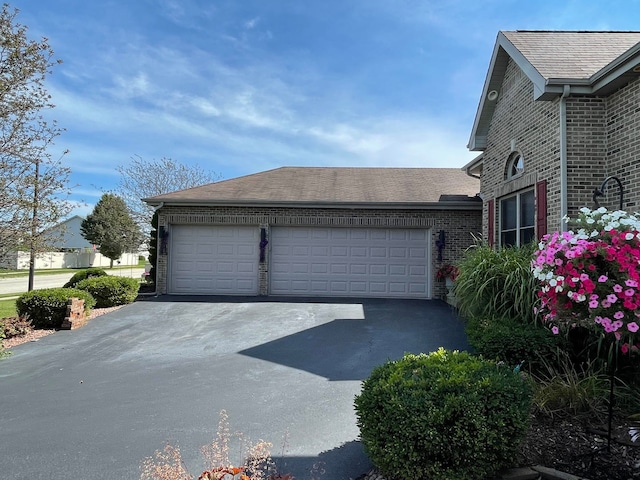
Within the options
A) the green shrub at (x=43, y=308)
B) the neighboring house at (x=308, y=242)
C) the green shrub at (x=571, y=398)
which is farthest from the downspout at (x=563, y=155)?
the green shrub at (x=43, y=308)

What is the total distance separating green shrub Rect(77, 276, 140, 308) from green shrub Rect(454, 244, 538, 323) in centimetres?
881

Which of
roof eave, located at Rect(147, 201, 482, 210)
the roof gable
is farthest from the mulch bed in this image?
roof eave, located at Rect(147, 201, 482, 210)

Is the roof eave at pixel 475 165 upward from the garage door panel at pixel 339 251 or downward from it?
upward

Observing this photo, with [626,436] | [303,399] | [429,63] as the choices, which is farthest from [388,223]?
[626,436]

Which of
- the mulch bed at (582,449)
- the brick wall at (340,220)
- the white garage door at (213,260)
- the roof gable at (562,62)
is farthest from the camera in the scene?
the white garage door at (213,260)

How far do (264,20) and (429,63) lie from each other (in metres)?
4.41

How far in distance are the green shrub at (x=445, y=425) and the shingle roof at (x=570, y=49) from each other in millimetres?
5967

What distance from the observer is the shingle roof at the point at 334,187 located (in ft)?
37.8

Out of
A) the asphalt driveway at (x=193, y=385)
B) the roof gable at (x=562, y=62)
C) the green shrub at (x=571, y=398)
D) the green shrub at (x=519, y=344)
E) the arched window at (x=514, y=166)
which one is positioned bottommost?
the asphalt driveway at (x=193, y=385)

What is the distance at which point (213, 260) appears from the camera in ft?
38.7

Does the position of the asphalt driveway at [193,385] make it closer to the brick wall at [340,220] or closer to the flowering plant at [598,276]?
the flowering plant at [598,276]

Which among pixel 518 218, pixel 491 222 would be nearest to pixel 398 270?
pixel 491 222

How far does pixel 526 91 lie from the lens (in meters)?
7.37

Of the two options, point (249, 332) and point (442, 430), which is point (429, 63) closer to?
point (249, 332)
